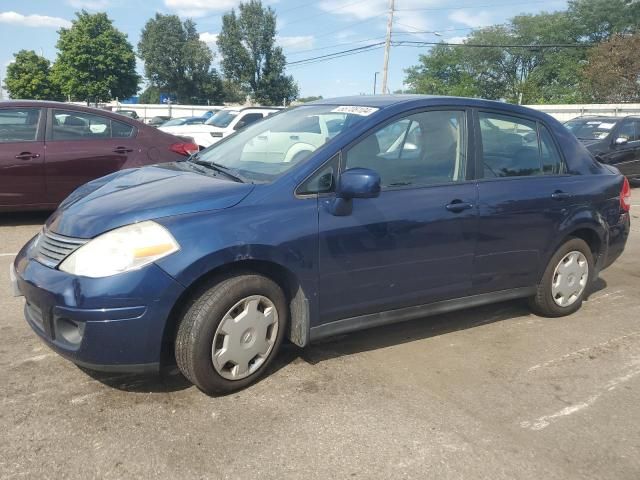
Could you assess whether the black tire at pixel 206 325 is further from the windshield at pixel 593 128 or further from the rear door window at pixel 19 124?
the windshield at pixel 593 128

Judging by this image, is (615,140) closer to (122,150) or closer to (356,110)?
(122,150)

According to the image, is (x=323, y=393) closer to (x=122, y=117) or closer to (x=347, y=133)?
(x=347, y=133)

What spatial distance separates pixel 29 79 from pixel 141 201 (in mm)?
54574

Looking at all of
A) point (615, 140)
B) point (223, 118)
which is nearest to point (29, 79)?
point (223, 118)

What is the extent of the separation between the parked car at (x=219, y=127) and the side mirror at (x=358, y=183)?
9234 mm

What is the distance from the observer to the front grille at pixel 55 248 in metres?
2.82

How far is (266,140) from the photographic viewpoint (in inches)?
152

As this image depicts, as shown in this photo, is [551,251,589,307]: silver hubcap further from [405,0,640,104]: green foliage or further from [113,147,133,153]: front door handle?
[405,0,640,104]: green foliage

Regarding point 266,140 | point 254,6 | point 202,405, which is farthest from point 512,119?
point 254,6

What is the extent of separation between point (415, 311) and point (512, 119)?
168 cm

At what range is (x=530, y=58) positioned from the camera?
63812 millimetres

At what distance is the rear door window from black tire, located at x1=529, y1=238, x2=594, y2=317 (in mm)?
5872

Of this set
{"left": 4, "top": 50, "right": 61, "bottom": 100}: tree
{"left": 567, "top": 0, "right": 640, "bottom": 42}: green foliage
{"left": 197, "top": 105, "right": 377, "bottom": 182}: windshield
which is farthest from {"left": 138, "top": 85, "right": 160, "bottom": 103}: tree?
{"left": 197, "top": 105, "right": 377, "bottom": 182}: windshield

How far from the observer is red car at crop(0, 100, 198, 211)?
6.62 meters
